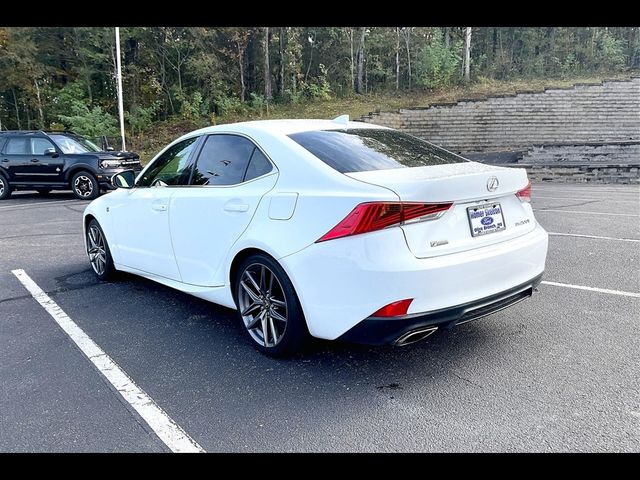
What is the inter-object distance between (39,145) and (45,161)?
0.52 metres

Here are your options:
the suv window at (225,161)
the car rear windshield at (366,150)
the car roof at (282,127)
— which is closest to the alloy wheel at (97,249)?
the suv window at (225,161)

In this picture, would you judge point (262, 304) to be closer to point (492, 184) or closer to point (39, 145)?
point (492, 184)

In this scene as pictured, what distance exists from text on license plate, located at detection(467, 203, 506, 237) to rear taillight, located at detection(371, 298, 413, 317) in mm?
633

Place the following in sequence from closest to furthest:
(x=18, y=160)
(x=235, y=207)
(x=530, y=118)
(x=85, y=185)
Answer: (x=235, y=207) < (x=85, y=185) < (x=18, y=160) < (x=530, y=118)

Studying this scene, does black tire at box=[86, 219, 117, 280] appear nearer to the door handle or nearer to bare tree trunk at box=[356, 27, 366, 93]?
the door handle

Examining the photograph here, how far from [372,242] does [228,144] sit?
5.42 feet

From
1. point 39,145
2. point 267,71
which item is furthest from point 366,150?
point 267,71

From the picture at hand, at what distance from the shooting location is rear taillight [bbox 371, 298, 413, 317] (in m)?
2.53

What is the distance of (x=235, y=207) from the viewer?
10.7ft

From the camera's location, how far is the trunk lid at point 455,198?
261 cm

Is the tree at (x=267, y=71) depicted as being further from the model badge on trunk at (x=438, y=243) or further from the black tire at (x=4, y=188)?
the model badge on trunk at (x=438, y=243)

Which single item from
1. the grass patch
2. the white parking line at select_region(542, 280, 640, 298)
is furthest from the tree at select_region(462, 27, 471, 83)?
the white parking line at select_region(542, 280, 640, 298)

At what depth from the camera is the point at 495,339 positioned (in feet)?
11.0
